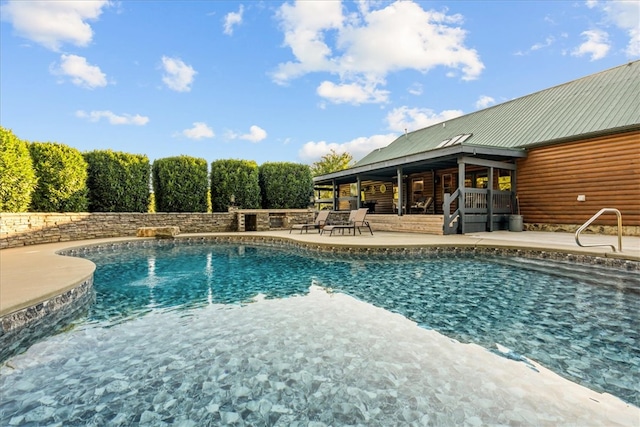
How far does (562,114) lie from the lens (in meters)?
11.9

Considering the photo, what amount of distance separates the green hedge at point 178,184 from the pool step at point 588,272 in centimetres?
1248

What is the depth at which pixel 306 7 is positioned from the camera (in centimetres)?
1118

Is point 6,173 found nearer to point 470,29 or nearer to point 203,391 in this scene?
point 203,391

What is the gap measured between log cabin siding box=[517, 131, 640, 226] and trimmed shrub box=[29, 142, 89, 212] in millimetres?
16444

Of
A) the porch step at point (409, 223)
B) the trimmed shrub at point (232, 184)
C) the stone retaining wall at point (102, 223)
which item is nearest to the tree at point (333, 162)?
the trimmed shrub at point (232, 184)

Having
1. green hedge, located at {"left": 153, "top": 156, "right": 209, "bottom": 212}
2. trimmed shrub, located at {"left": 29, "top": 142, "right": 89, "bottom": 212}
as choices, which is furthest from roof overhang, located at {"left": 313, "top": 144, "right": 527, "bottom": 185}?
trimmed shrub, located at {"left": 29, "top": 142, "right": 89, "bottom": 212}

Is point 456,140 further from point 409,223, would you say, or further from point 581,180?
point 409,223

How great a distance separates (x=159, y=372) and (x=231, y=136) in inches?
764

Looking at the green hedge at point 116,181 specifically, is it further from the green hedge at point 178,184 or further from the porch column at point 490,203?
the porch column at point 490,203

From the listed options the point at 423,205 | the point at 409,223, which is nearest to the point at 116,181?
the point at 409,223

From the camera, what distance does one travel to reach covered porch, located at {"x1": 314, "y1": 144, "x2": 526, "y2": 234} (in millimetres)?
10508

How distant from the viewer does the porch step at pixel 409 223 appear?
10.9m

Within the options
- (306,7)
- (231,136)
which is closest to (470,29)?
(306,7)

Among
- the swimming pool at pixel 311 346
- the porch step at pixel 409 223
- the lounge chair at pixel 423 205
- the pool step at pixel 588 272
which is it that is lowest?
the swimming pool at pixel 311 346
